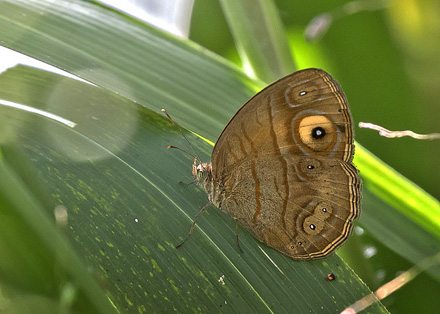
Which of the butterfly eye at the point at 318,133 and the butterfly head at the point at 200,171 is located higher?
the butterfly eye at the point at 318,133

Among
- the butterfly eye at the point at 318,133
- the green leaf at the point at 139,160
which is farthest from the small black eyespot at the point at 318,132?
the green leaf at the point at 139,160

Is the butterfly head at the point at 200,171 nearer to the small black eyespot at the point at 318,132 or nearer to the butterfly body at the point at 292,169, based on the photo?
the butterfly body at the point at 292,169

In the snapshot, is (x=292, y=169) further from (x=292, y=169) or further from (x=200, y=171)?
(x=200, y=171)

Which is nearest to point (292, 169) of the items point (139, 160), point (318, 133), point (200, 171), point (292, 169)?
point (292, 169)

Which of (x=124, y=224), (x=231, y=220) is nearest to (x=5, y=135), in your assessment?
(x=124, y=224)

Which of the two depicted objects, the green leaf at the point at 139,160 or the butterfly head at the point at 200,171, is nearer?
the green leaf at the point at 139,160

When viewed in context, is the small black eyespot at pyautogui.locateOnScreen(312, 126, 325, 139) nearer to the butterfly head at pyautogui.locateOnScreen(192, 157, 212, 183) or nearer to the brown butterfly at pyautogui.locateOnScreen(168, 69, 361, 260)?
the brown butterfly at pyautogui.locateOnScreen(168, 69, 361, 260)

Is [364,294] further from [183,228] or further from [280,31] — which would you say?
[280,31]

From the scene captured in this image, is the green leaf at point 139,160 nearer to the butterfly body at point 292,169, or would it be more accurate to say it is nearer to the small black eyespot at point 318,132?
the butterfly body at point 292,169
